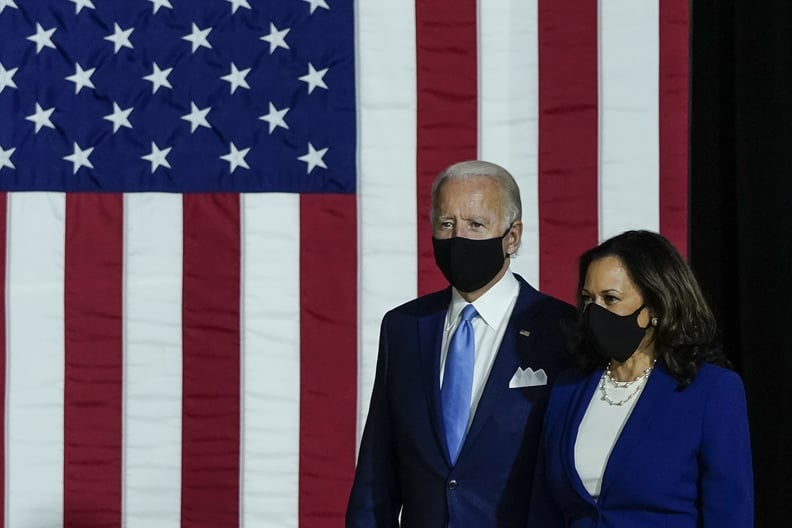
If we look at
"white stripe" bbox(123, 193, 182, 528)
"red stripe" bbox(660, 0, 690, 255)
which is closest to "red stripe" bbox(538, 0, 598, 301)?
"red stripe" bbox(660, 0, 690, 255)

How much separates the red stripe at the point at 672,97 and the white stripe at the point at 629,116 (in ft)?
0.07

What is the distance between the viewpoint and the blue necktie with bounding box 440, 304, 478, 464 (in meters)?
2.54

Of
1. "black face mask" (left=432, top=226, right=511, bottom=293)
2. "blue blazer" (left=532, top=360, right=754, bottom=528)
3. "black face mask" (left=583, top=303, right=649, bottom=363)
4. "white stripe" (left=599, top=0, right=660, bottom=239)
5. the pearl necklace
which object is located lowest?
"blue blazer" (left=532, top=360, right=754, bottom=528)

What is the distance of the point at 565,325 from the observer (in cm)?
255

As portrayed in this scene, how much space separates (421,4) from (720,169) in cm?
116

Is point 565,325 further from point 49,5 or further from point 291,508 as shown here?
point 49,5

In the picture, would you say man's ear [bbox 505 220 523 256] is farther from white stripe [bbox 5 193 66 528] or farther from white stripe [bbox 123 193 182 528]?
white stripe [bbox 5 193 66 528]

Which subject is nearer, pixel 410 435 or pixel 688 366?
pixel 688 366

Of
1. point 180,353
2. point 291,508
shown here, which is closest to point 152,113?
point 180,353

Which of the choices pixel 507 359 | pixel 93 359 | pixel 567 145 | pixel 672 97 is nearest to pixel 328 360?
pixel 93 359

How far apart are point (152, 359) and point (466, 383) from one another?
6.38ft

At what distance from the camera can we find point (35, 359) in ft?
14.0

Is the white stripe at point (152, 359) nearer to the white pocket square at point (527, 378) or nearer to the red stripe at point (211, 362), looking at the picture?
the red stripe at point (211, 362)

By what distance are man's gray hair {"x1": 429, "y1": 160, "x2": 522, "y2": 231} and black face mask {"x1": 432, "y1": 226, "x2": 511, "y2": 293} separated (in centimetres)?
5
